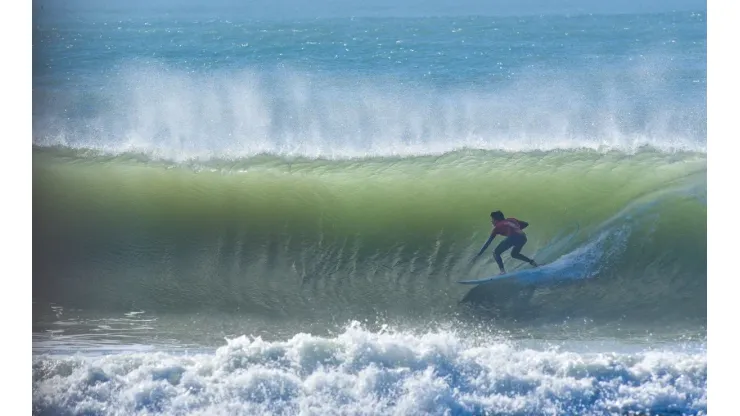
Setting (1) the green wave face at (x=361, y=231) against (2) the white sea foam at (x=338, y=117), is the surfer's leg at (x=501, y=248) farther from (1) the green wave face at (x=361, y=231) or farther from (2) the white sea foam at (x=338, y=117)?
(2) the white sea foam at (x=338, y=117)

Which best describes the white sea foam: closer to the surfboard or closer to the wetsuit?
the wetsuit

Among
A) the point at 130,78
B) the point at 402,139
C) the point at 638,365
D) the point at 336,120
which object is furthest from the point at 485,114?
the point at 130,78

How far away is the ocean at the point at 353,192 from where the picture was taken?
5.54 m

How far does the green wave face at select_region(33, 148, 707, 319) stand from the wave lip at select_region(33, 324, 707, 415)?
23 centimetres

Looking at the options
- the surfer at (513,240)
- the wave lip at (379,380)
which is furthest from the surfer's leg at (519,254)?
the wave lip at (379,380)

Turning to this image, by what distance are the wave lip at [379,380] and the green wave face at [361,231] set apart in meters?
0.23

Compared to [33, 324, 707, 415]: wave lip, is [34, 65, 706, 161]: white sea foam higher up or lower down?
higher up

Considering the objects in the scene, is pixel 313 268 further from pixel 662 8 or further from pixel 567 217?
pixel 662 8

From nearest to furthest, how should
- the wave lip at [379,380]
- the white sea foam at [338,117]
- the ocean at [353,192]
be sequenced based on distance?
the wave lip at [379,380] < the ocean at [353,192] < the white sea foam at [338,117]

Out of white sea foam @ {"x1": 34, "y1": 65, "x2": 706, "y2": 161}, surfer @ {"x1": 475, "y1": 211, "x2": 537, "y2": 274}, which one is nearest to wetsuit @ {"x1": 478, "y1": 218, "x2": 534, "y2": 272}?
surfer @ {"x1": 475, "y1": 211, "x2": 537, "y2": 274}

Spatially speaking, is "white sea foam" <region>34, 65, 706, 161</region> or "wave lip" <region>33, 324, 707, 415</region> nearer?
"wave lip" <region>33, 324, 707, 415</region>

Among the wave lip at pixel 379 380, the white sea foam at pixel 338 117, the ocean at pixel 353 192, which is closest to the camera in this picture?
the wave lip at pixel 379 380

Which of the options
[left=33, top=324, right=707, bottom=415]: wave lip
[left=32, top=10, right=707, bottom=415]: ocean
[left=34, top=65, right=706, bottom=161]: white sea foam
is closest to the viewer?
[left=33, top=324, right=707, bottom=415]: wave lip

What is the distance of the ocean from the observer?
218 inches
